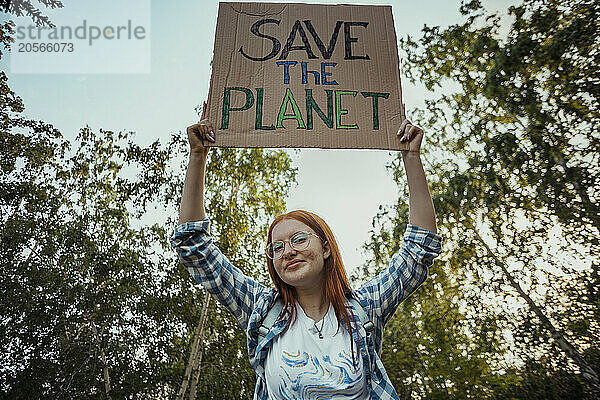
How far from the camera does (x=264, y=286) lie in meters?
1.24

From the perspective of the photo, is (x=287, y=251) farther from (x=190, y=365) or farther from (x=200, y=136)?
(x=190, y=365)

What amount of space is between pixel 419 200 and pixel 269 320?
0.58m

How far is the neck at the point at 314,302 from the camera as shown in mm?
1258

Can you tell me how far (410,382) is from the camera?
8.25 meters

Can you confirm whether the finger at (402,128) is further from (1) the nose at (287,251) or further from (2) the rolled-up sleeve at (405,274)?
(1) the nose at (287,251)

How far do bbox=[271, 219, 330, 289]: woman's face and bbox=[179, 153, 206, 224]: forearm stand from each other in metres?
0.24

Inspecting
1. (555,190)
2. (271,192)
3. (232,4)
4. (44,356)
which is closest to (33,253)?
(44,356)

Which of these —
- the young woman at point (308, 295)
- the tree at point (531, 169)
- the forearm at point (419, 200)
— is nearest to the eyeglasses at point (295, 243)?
the young woman at point (308, 295)

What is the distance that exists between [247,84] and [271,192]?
6619 mm

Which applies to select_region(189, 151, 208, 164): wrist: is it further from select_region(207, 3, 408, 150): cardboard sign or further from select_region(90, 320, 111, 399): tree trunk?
select_region(90, 320, 111, 399): tree trunk

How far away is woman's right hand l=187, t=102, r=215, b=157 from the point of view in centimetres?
135

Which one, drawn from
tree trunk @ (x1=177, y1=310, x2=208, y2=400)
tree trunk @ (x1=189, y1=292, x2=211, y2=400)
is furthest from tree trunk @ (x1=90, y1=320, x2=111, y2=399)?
tree trunk @ (x1=189, y1=292, x2=211, y2=400)

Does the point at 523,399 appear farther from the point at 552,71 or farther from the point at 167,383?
the point at 167,383

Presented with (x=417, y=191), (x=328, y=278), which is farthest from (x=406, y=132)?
(x=328, y=278)
